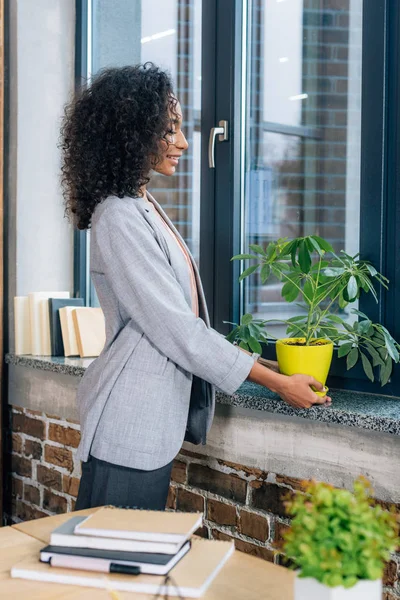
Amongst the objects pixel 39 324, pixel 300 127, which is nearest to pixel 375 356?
pixel 300 127

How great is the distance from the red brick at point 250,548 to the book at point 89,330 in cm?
100

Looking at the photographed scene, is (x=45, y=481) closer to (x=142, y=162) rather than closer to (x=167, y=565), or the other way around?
(x=142, y=162)

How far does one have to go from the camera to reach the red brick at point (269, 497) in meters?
1.91

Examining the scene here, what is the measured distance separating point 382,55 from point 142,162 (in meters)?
A: 0.71

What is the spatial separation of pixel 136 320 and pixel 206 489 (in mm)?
717

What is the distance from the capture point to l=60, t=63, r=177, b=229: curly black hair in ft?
5.80

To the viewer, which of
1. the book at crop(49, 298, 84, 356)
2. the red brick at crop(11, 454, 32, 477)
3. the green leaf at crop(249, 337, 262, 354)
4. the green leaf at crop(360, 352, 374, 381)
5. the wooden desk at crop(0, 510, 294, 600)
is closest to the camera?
the wooden desk at crop(0, 510, 294, 600)

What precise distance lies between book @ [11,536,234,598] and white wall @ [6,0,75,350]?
205cm

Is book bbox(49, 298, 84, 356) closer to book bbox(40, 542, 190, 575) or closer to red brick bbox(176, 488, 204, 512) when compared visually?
red brick bbox(176, 488, 204, 512)

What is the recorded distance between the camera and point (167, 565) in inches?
41.4

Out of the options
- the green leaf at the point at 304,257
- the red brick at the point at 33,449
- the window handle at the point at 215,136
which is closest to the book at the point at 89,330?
the red brick at the point at 33,449

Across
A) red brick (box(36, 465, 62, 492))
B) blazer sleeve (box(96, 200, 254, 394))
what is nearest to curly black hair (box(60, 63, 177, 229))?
blazer sleeve (box(96, 200, 254, 394))

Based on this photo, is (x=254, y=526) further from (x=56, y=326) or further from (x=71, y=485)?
(x=56, y=326)

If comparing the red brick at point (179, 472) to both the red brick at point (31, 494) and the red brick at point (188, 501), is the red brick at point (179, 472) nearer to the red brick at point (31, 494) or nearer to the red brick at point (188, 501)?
the red brick at point (188, 501)
